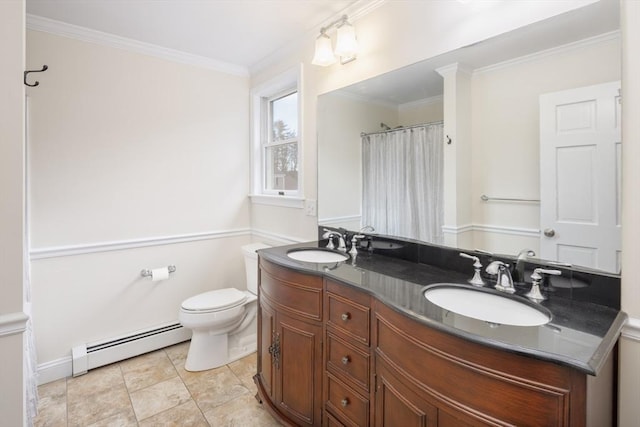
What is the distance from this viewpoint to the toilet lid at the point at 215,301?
228 centimetres

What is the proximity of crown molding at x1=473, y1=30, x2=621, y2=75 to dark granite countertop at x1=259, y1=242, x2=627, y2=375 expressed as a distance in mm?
898

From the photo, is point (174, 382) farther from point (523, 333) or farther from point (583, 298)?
point (583, 298)

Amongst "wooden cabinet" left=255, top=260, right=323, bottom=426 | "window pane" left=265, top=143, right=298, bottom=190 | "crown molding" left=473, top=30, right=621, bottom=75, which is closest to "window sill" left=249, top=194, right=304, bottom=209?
"window pane" left=265, top=143, right=298, bottom=190

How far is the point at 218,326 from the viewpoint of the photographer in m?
2.31

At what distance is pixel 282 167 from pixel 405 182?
4.37ft

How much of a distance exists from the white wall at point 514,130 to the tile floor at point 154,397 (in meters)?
1.58

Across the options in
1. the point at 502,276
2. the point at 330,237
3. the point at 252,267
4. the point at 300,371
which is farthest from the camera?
the point at 252,267

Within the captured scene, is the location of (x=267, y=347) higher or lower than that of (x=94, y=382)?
higher

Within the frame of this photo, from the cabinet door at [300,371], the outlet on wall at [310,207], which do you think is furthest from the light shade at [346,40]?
the cabinet door at [300,371]

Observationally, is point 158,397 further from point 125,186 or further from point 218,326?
point 125,186

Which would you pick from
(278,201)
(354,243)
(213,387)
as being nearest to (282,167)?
(278,201)

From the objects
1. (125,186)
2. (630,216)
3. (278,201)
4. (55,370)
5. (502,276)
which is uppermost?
(125,186)

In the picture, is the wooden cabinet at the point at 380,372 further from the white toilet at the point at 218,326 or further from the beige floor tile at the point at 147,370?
the beige floor tile at the point at 147,370

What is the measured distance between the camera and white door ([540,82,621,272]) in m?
1.08
